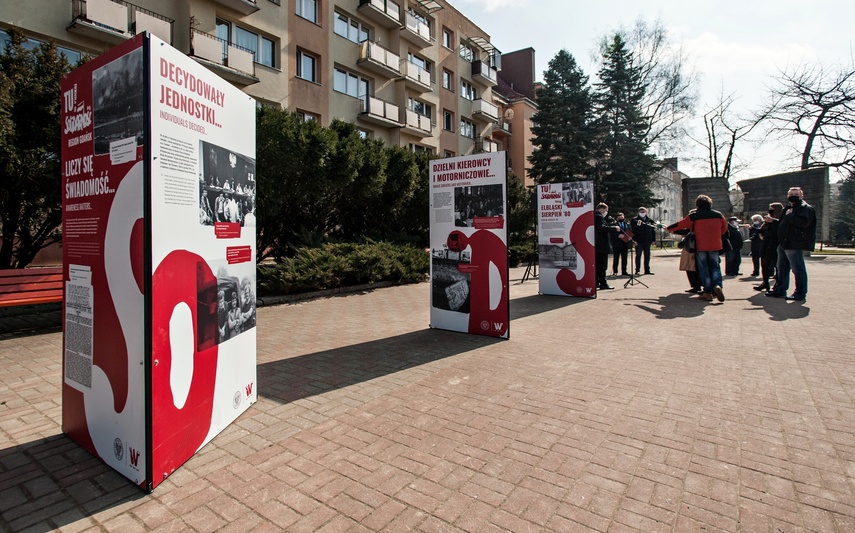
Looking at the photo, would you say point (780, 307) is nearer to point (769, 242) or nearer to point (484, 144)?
point (769, 242)

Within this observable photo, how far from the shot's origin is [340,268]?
11453 mm

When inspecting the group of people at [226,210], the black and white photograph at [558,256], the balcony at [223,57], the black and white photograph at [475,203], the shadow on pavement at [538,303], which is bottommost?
the shadow on pavement at [538,303]

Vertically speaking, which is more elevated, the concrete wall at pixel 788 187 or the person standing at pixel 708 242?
the concrete wall at pixel 788 187

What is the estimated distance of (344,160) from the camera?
497 inches

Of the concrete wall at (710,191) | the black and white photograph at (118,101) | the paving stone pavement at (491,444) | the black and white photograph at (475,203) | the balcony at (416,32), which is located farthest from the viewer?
the balcony at (416,32)

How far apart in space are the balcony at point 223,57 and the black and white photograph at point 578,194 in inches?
571

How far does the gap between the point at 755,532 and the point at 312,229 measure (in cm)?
1262

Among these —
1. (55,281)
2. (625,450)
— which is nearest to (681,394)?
(625,450)

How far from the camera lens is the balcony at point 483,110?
128 feet

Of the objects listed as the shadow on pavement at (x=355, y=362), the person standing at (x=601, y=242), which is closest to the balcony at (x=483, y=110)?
the person standing at (x=601, y=242)

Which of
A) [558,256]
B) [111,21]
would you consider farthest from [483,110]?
[558,256]

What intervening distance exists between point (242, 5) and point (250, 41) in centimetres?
169

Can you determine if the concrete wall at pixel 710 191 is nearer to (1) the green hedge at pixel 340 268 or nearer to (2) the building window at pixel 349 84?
(2) the building window at pixel 349 84

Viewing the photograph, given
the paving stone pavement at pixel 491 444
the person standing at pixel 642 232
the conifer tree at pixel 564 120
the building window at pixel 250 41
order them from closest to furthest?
the paving stone pavement at pixel 491 444
the person standing at pixel 642 232
the building window at pixel 250 41
the conifer tree at pixel 564 120
